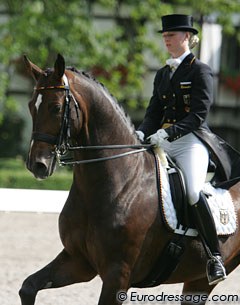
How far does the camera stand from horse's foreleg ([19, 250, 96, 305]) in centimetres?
535

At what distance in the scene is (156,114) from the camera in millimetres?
6047

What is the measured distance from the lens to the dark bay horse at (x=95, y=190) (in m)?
5.05

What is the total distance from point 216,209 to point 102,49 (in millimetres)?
15516

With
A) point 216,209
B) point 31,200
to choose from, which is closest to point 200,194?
point 216,209

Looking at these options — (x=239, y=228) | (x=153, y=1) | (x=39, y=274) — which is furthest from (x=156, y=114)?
(x=153, y=1)

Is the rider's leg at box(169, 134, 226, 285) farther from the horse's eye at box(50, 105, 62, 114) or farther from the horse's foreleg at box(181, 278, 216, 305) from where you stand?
the horse's eye at box(50, 105, 62, 114)

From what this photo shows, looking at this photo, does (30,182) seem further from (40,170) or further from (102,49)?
(40,170)

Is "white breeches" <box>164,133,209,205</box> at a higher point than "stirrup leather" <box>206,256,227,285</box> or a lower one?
higher

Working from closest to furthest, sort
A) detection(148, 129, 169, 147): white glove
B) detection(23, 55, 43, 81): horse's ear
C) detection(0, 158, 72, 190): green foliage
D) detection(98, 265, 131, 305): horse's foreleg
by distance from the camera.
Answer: detection(98, 265, 131, 305): horse's foreleg → detection(23, 55, 43, 81): horse's ear → detection(148, 129, 169, 147): white glove → detection(0, 158, 72, 190): green foliage

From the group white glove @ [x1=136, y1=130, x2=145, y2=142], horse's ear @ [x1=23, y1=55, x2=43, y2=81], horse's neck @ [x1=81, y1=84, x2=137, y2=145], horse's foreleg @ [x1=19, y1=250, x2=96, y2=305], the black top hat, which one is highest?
the black top hat

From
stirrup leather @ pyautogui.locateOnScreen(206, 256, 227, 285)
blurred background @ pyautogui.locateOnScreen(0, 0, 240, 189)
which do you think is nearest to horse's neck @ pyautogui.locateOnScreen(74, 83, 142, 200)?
stirrup leather @ pyautogui.locateOnScreen(206, 256, 227, 285)

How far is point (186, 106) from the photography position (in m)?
5.75

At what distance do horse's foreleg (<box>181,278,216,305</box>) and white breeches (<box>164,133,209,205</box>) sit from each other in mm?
949

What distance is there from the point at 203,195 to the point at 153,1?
53.8 feet
